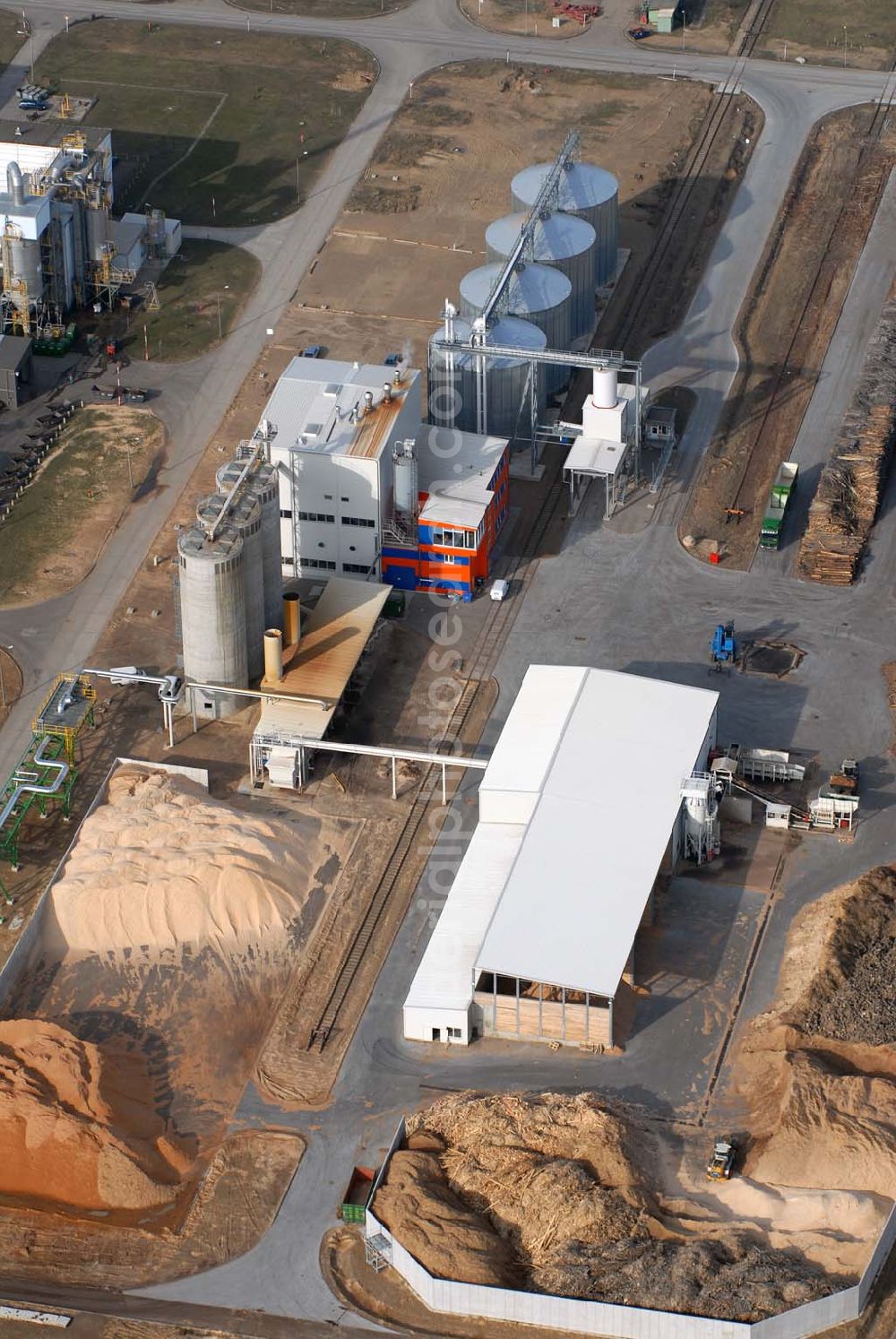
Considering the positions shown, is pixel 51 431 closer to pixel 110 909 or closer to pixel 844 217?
pixel 110 909

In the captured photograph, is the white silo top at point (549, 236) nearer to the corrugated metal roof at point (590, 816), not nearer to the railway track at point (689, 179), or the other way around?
the railway track at point (689, 179)

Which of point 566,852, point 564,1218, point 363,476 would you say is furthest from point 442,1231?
point 363,476

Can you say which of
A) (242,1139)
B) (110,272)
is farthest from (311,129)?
(242,1139)

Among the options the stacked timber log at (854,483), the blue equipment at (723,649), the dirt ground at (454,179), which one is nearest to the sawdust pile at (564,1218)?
the blue equipment at (723,649)

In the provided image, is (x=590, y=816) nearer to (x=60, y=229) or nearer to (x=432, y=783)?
(x=432, y=783)

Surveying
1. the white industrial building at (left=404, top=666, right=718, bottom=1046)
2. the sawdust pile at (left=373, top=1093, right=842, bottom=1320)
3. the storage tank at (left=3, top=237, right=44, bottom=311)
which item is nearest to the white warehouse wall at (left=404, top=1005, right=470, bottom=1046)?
the white industrial building at (left=404, top=666, right=718, bottom=1046)
